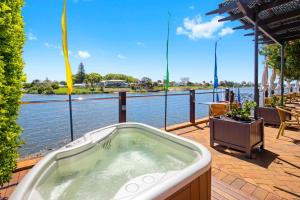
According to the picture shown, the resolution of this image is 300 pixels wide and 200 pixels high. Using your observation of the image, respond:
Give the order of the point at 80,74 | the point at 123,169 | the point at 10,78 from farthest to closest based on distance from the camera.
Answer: the point at 80,74 → the point at 123,169 → the point at 10,78

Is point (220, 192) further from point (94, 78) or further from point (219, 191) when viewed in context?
point (94, 78)

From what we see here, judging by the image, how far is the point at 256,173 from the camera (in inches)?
92.5

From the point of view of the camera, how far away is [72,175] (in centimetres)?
218

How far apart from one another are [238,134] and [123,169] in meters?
1.84

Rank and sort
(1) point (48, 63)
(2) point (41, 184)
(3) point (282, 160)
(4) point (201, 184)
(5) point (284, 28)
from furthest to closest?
(1) point (48, 63), (5) point (284, 28), (3) point (282, 160), (2) point (41, 184), (4) point (201, 184)

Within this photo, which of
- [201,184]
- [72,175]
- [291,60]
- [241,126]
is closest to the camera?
[201,184]

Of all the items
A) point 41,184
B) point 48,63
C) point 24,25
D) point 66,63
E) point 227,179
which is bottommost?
point 227,179

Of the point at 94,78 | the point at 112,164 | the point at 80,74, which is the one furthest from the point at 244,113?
the point at 80,74

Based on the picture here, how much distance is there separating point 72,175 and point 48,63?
1859 cm

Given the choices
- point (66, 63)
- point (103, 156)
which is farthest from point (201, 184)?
point (66, 63)

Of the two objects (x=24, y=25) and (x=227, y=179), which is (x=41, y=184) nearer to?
(x=24, y=25)

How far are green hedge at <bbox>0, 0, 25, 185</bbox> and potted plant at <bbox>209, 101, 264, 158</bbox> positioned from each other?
2.83m

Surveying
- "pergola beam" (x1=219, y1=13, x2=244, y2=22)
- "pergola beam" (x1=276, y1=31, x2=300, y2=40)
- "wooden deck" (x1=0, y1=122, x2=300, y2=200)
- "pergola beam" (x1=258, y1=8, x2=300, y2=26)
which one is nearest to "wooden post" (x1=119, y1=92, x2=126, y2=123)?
"wooden deck" (x1=0, y1=122, x2=300, y2=200)

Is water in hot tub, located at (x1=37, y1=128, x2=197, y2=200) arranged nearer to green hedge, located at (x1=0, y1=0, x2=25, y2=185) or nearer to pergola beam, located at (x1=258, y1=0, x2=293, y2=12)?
green hedge, located at (x1=0, y1=0, x2=25, y2=185)
